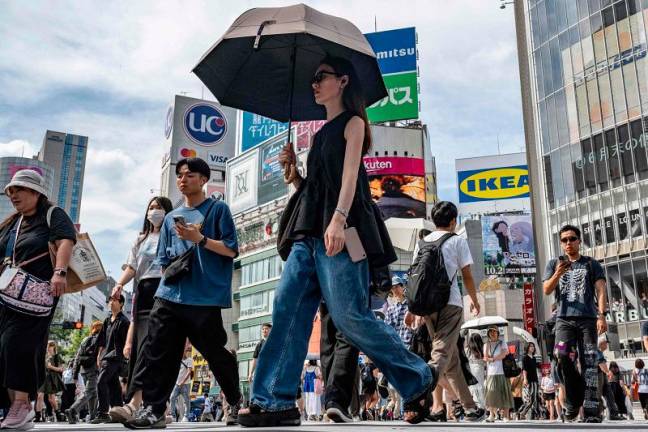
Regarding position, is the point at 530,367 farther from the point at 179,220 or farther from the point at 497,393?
the point at 179,220

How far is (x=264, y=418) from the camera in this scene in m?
3.20

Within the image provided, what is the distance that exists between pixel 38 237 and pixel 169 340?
1323 mm

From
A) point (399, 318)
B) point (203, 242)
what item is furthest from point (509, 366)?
point (203, 242)

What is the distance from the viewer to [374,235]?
3.32 m

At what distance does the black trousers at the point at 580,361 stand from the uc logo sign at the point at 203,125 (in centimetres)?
7116

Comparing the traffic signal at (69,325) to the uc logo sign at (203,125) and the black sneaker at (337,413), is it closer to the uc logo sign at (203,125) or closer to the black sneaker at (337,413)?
the black sneaker at (337,413)

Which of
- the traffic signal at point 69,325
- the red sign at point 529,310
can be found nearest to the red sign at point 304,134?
the red sign at point 529,310

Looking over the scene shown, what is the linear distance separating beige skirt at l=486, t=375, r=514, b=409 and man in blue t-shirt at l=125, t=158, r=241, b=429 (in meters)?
7.12

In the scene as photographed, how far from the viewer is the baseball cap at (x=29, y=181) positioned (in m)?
4.69

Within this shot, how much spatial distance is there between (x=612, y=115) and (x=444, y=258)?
29300 millimetres

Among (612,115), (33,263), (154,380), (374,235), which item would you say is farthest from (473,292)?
(612,115)

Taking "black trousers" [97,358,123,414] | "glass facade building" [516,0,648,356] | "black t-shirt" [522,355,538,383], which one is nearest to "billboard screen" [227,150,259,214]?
"glass facade building" [516,0,648,356]

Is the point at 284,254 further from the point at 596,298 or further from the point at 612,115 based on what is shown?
the point at 612,115

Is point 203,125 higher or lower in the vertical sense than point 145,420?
higher
